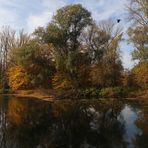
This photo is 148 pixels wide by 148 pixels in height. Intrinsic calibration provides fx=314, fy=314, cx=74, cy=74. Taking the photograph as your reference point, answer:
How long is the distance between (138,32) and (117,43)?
46.9 feet

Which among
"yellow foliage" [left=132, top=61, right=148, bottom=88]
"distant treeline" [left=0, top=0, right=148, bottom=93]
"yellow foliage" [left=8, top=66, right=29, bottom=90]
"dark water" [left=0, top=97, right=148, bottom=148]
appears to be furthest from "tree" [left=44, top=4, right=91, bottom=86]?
"dark water" [left=0, top=97, right=148, bottom=148]

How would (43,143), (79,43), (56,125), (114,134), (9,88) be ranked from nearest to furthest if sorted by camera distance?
(43,143), (114,134), (56,125), (79,43), (9,88)

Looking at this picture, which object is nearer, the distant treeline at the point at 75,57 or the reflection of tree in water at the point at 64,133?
the reflection of tree in water at the point at 64,133

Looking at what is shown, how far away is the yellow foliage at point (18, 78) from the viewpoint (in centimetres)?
5496

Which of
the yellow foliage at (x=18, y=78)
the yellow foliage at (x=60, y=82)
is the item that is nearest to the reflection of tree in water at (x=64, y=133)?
the yellow foliage at (x=60, y=82)

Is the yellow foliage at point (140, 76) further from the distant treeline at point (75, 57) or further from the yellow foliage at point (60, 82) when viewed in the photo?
the yellow foliage at point (60, 82)

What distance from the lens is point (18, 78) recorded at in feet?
184

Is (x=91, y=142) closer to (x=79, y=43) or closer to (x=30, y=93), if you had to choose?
(x=79, y=43)

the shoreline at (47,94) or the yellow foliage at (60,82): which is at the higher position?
the yellow foliage at (60,82)

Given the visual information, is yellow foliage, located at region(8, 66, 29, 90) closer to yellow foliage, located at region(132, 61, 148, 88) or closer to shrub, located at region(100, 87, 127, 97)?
shrub, located at region(100, 87, 127, 97)

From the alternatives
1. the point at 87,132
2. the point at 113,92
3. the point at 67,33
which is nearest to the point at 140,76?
the point at 113,92

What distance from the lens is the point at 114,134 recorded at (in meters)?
15.1

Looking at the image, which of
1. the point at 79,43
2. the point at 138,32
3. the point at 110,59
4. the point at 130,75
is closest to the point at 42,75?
the point at 79,43

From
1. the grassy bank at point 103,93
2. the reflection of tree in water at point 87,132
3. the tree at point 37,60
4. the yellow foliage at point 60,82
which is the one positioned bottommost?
the reflection of tree in water at point 87,132
